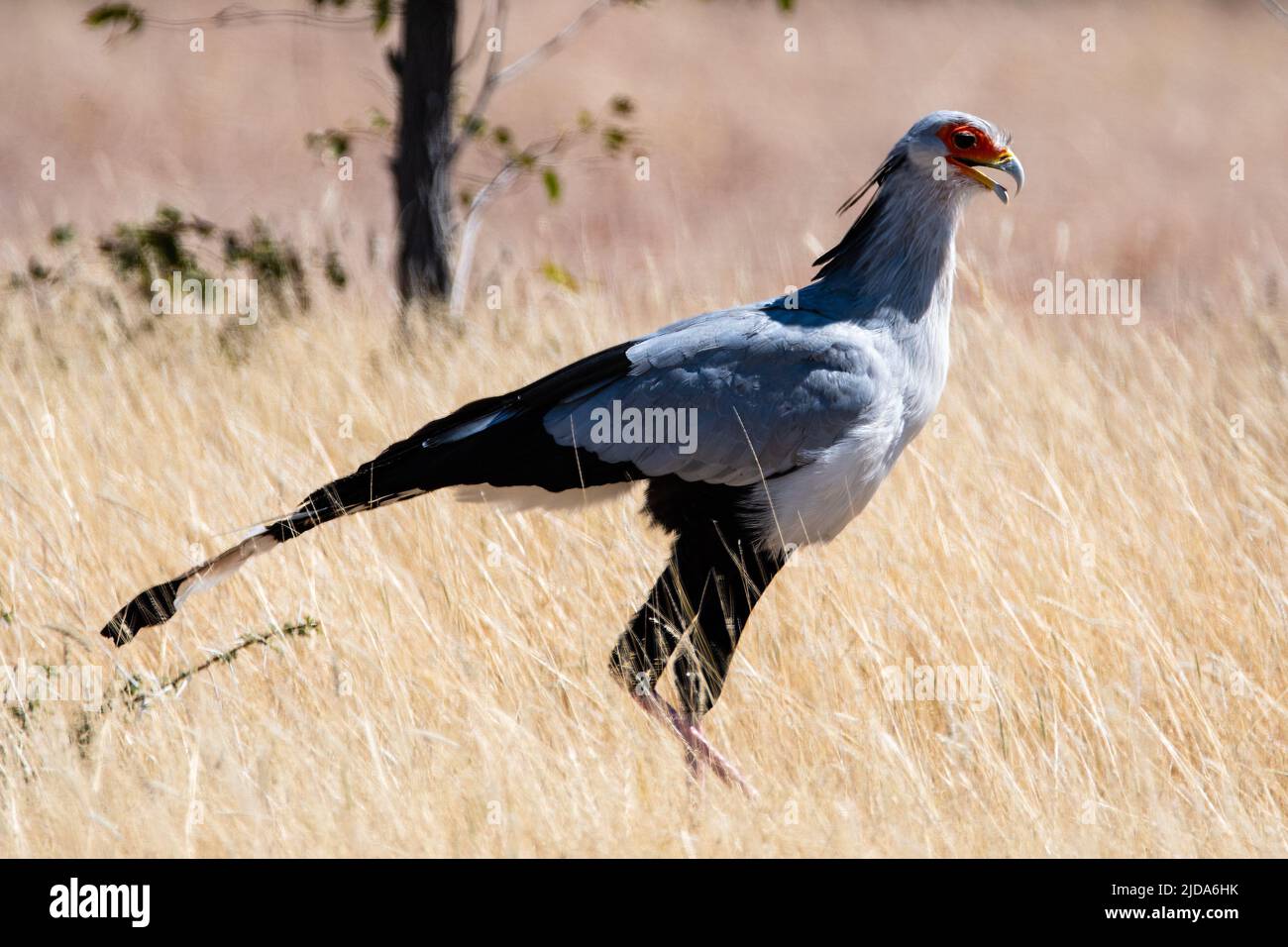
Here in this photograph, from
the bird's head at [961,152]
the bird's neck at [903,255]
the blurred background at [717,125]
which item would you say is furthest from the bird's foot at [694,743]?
the blurred background at [717,125]

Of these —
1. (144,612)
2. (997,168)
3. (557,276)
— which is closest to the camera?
(144,612)

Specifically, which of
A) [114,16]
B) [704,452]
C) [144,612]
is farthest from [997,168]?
[114,16]

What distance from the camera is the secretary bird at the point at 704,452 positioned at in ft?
12.6

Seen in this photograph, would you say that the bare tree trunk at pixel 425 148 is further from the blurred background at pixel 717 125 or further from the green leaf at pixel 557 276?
the blurred background at pixel 717 125

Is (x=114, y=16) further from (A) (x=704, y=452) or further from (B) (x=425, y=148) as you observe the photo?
(A) (x=704, y=452)

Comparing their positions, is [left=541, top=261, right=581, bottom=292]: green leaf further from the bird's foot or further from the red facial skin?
the bird's foot

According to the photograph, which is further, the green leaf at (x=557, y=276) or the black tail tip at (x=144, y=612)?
the green leaf at (x=557, y=276)

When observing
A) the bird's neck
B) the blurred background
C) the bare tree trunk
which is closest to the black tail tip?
the bird's neck

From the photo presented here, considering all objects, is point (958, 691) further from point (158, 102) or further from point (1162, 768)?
point (158, 102)

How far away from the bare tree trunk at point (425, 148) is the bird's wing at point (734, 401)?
3.19m

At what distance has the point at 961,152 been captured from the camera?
4.19 meters

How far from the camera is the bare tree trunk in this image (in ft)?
23.0

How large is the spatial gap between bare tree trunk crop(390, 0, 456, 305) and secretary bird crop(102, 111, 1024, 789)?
314 cm

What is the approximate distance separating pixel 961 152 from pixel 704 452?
3.72ft
